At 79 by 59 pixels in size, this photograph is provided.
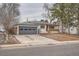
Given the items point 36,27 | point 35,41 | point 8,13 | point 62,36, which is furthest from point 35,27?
point 8,13

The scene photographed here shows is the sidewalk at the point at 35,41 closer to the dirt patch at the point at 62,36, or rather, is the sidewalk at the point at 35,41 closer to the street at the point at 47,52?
the dirt patch at the point at 62,36

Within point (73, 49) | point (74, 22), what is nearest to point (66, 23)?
point (74, 22)

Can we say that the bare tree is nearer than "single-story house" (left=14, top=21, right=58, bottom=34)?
Yes

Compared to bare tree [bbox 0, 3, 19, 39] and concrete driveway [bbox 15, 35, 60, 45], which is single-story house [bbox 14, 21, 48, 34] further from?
bare tree [bbox 0, 3, 19, 39]

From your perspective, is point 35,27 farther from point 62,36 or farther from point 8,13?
point 8,13

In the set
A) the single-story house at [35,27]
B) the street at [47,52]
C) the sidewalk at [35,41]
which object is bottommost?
the street at [47,52]

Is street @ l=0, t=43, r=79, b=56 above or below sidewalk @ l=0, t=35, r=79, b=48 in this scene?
below

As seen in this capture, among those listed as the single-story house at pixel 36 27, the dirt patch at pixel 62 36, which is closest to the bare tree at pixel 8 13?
the single-story house at pixel 36 27

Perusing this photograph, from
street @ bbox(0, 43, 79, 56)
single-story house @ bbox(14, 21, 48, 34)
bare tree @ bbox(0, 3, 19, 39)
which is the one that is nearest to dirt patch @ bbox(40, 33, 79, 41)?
single-story house @ bbox(14, 21, 48, 34)

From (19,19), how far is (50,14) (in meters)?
1.18

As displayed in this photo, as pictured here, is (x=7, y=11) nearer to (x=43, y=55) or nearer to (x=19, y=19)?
(x=19, y=19)

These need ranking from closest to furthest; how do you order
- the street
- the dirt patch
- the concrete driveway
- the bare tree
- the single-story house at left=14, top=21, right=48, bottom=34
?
the street, the bare tree, the single-story house at left=14, top=21, right=48, bottom=34, the dirt patch, the concrete driveway

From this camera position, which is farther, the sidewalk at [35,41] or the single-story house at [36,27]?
the sidewalk at [35,41]

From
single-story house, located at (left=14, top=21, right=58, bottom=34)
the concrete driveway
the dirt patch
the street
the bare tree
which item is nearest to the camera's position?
the street
